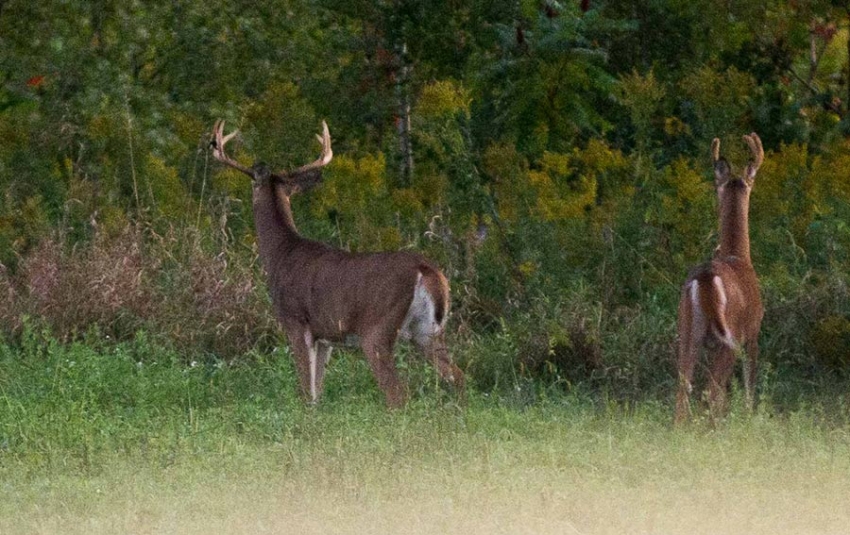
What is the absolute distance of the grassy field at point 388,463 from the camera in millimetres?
6938

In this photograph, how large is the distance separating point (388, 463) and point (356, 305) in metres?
2.20

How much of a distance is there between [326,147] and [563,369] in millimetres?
2067

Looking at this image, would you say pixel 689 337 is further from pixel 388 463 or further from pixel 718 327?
pixel 388 463

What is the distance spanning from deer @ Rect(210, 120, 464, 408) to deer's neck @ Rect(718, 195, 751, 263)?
5.28ft

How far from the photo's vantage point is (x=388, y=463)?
26.2 ft

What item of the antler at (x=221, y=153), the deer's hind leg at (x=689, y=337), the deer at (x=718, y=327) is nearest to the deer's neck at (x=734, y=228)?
the deer at (x=718, y=327)

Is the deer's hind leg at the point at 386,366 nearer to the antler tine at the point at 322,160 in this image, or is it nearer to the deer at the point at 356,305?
the deer at the point at 356,305

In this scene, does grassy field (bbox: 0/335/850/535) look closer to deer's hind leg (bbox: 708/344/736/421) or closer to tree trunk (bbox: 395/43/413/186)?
deer's hind leg (bbox: 708/344/736/421)

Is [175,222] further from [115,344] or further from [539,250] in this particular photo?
[539,250]

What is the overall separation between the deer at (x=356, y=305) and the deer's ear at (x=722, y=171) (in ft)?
5.92

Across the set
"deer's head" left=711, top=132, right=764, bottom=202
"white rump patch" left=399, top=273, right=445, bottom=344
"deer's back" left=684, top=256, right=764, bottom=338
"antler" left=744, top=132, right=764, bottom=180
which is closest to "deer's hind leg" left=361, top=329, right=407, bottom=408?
"white rump patch" left=399, top=273, right=445, bottom=344

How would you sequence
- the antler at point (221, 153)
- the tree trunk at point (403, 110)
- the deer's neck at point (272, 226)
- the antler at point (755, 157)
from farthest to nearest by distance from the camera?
1. the tree trunk at point (403, 110)
2. the antler at point (221, 153)
3. the deer's neck at point (272, 226)
4. the antler at point (755, 157)

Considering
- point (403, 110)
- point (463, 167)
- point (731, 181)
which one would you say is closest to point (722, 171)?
point (731, 181)

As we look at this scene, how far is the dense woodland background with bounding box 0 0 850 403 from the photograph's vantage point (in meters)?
11.4
